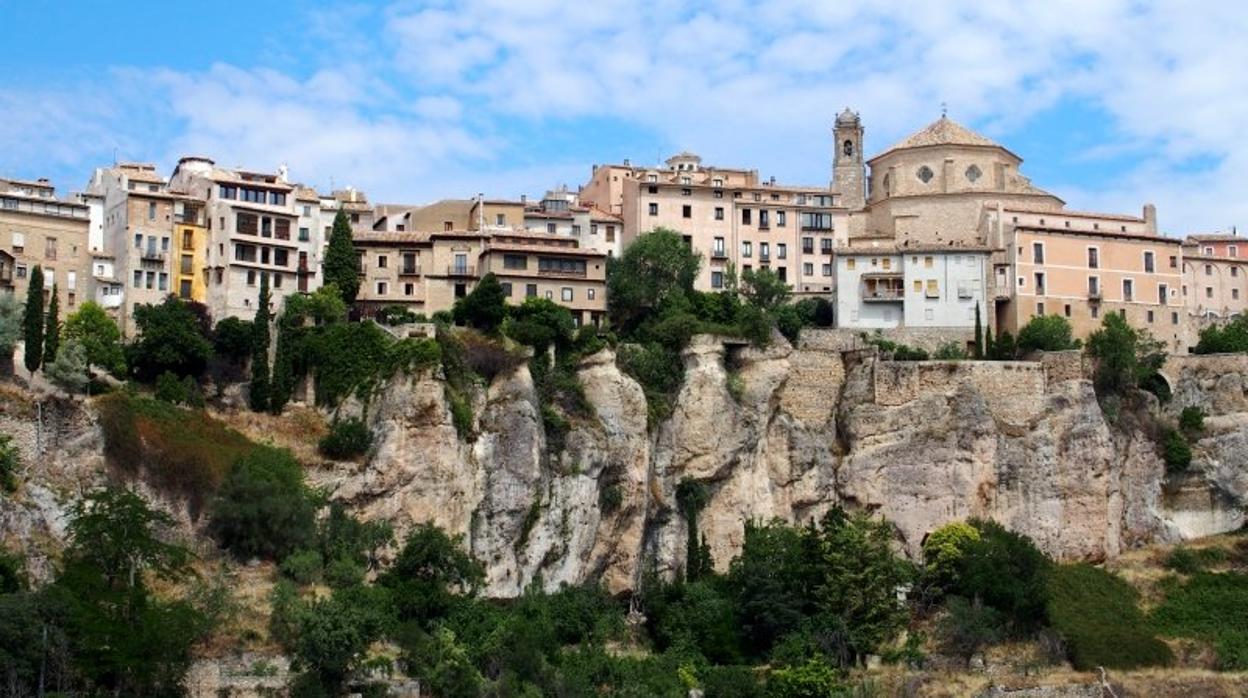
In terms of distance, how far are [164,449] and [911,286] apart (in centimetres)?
3360

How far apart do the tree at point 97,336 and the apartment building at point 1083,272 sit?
36.2 metres

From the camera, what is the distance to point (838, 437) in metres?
68.7

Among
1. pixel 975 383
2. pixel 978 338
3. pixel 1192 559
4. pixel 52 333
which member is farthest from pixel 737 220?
→ pixel 52 333

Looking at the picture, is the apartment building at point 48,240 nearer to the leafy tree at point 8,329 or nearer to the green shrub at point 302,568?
the leafy tree at point 8,329

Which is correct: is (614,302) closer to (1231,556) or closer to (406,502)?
(406,502)

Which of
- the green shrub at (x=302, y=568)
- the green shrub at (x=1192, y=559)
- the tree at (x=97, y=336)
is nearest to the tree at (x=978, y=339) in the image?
the green shrub at (x=1192, y=559)

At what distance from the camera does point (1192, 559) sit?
222 ft

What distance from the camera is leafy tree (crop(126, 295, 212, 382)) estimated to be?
59188 mm

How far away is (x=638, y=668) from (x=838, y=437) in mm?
15504

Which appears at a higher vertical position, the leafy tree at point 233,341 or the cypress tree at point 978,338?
the cypress tree at point 978,338

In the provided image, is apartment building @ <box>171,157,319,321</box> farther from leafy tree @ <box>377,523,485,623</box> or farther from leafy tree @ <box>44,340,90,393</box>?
leafy tree @ <box>377,523,485,623</box>

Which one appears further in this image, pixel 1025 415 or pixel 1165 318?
pixel 1165 318

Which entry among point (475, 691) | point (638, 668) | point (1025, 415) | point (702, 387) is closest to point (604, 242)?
point (702, 387)

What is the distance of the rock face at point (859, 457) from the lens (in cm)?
6272
